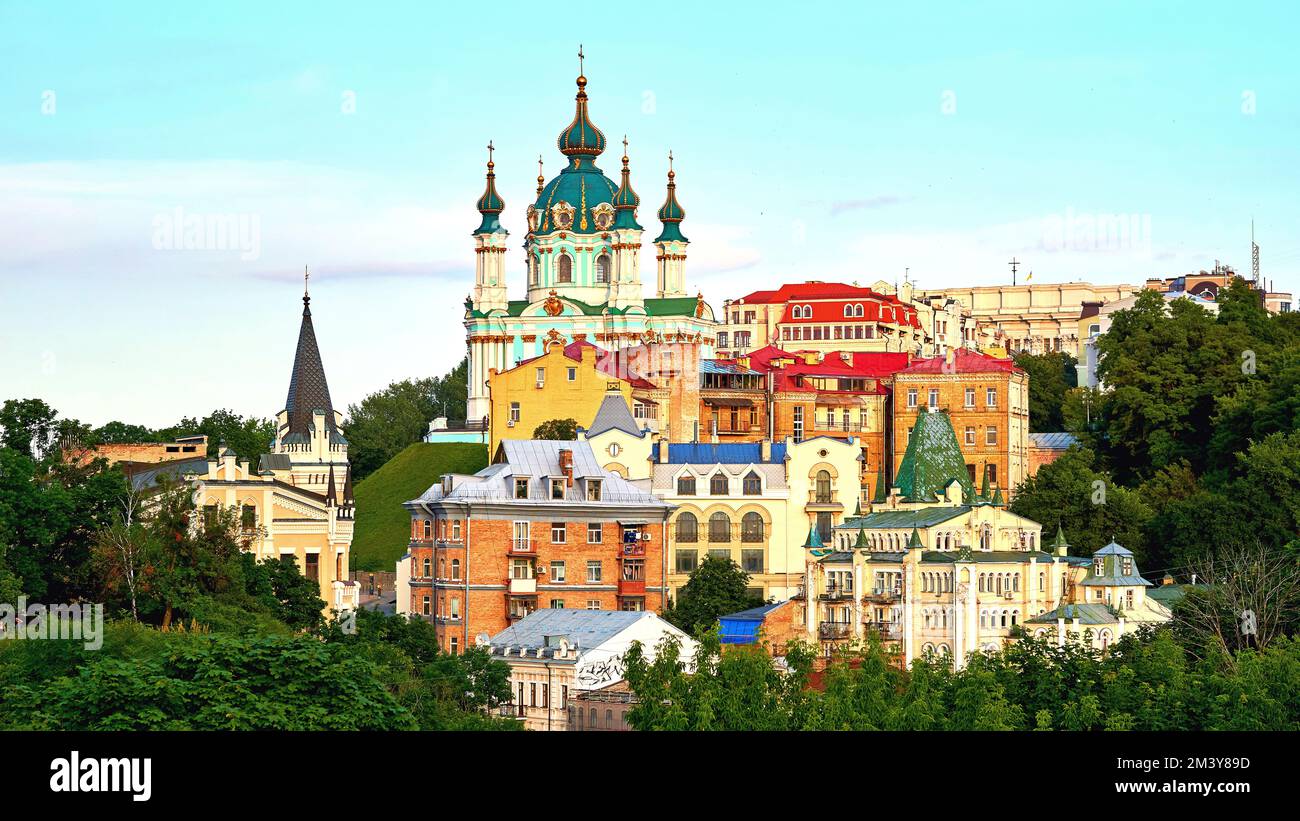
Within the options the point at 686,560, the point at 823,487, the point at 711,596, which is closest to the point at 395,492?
the point at 686,560

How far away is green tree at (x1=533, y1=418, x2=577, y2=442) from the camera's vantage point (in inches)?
3805

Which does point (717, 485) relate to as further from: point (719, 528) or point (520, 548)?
point (520, 548)

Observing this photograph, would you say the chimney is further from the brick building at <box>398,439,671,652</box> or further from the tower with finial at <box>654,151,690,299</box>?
the tower with finial at <box>654,151,690,299</box>

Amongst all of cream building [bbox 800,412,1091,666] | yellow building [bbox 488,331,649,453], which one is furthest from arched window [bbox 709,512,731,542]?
yellow building [bbox 488,331,649,453]

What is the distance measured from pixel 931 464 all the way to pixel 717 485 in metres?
7.29

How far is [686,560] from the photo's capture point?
85.9 meters

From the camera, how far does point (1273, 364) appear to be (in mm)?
95000

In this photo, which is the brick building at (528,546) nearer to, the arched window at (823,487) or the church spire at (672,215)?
the arched window at (823,487)

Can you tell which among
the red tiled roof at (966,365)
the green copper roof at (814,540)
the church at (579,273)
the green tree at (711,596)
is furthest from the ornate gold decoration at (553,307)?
the green tree at (711,596)

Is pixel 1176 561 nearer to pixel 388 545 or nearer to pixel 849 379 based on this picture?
pixel 849 379

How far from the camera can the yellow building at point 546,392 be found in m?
101

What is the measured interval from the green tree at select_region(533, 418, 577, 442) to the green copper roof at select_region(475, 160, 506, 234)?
40.5 meters

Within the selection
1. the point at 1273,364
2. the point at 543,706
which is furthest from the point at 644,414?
the point at 543,706
